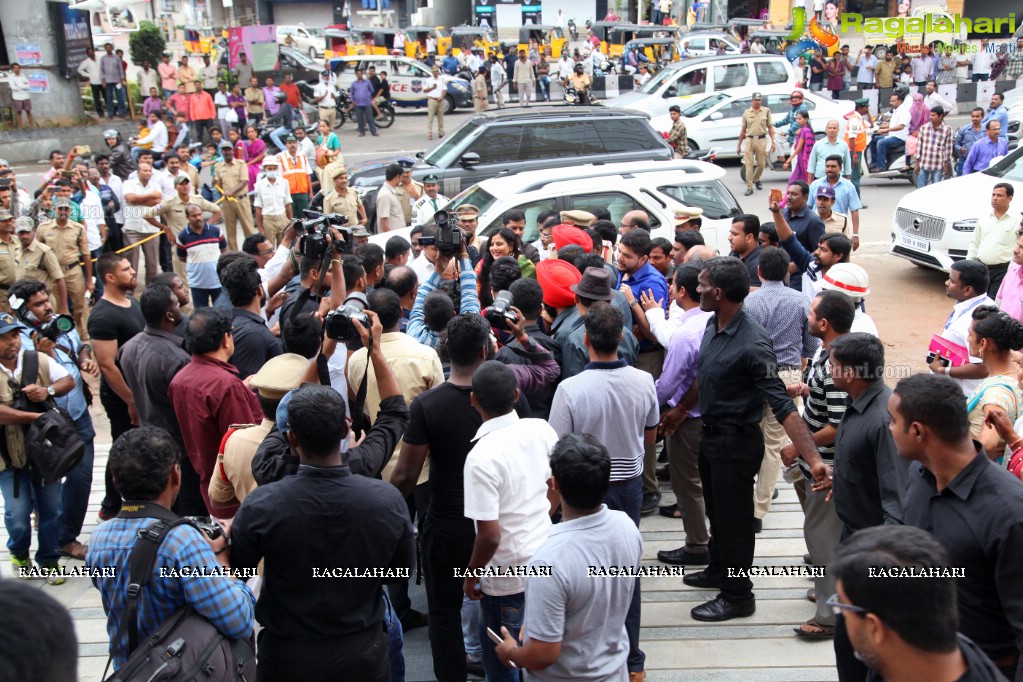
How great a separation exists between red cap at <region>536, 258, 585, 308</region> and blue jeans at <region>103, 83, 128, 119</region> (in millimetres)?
19910

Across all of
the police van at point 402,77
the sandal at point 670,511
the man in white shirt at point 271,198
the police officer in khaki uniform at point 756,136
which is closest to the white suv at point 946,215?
the police officer in khaki uniform at point 756,136

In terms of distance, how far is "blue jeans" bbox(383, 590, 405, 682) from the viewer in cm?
365

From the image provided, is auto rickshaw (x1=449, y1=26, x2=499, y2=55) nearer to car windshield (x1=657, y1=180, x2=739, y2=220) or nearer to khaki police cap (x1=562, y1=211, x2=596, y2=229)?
car windshield (x1=657, y1=180, x2=739, y2=220)

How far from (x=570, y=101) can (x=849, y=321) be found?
22.1m

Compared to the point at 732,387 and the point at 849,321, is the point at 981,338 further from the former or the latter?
the point at 732,387

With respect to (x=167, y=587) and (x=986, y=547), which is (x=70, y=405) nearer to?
(x=167, y=587)

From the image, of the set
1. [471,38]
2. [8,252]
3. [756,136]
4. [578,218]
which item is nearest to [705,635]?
[578,218]

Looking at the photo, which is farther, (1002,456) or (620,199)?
(620,199)

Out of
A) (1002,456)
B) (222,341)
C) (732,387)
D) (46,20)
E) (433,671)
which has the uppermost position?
(46,20)

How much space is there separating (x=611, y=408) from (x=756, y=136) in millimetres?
13131

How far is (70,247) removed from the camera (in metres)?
9.99

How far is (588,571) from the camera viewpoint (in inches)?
124

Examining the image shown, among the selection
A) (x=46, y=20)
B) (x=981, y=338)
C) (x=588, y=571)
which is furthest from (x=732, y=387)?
(x=46, y=20)

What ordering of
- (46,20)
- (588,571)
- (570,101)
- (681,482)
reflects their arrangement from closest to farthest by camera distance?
(588,571) < (681,482) < (46,20) < (570,101)
